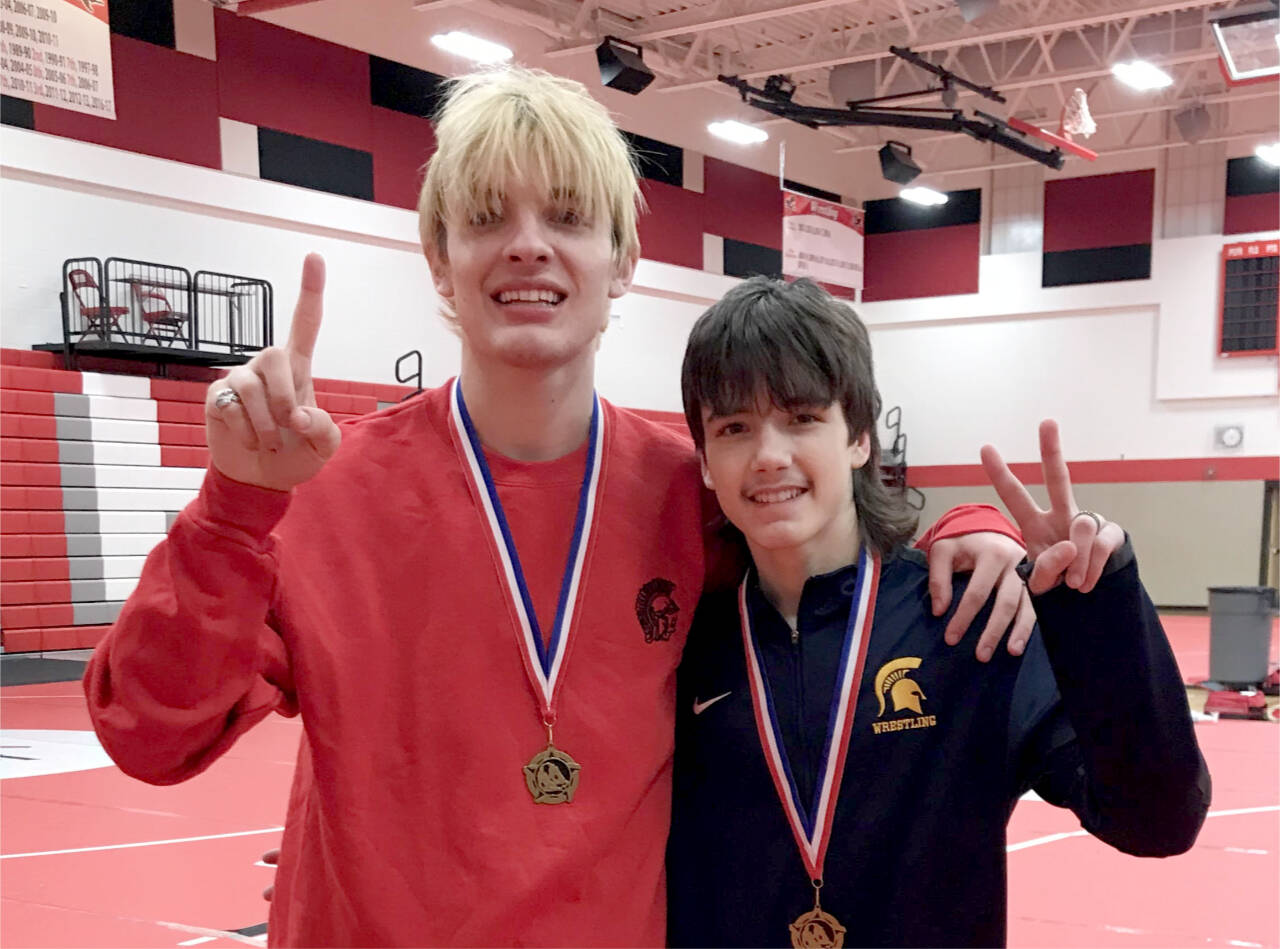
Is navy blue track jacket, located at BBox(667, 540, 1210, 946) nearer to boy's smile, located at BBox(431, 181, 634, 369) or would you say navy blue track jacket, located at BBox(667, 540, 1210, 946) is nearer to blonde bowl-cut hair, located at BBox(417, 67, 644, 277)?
boy's smile, located at BBox(431, 181, 634, 369)

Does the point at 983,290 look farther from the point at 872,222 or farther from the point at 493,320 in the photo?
the point at 493,320

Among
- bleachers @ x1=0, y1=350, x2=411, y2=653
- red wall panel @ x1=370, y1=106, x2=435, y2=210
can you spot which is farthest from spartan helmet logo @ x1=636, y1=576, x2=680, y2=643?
red wall panel @ x1=370, y1=106, x2=435, y2=210

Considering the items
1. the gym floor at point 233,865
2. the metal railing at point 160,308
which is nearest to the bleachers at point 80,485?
the metal railing at point 160,308

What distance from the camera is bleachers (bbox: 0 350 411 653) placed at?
9828mm

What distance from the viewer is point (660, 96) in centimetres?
1655

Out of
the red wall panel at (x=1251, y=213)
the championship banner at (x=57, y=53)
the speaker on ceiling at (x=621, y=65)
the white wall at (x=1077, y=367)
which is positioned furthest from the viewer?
the white wall at (x=1077, y=367)

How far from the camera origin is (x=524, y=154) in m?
1.77

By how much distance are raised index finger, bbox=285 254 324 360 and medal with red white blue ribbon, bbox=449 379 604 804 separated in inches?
15.5

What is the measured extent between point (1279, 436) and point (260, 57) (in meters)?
15.0

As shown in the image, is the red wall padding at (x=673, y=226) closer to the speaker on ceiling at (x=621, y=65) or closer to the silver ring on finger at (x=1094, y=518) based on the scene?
the speaker on ceiling at (x=621, y=65)

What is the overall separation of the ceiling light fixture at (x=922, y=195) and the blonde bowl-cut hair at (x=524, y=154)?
55.7 ft

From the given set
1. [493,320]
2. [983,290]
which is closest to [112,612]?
[493,320]

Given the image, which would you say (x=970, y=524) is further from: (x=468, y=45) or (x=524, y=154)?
(x=468, y=45)

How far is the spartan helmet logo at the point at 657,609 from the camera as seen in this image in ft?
6.04
